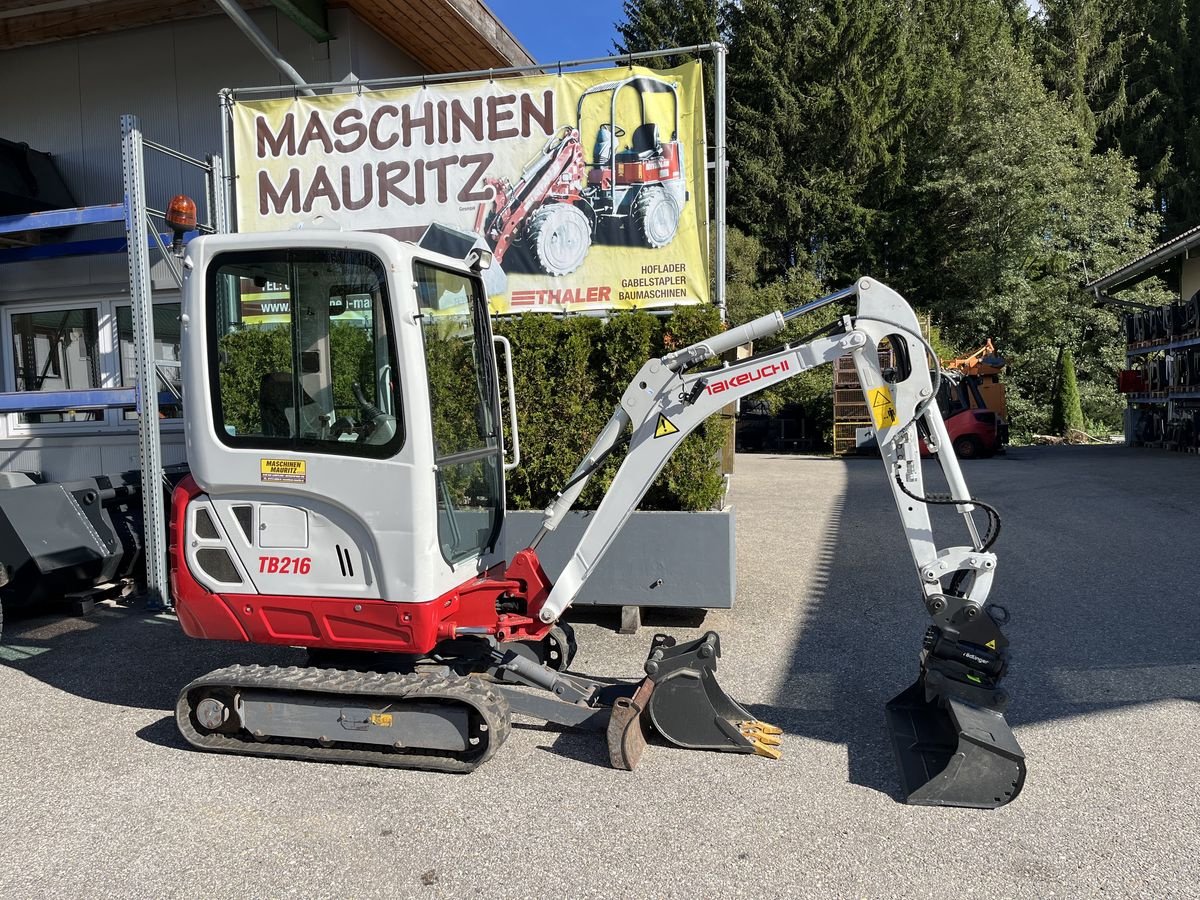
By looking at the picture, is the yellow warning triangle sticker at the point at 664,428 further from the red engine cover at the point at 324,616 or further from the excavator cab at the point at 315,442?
the red engine cover at the point at 324,616

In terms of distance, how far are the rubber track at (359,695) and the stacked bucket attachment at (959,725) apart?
1.91 metres

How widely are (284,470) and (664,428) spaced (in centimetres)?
186

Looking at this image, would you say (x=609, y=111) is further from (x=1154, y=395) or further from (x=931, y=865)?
(x=1154, y=395)

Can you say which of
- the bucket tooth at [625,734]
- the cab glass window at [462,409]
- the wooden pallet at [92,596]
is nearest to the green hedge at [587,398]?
the cab glass window at [462,409]

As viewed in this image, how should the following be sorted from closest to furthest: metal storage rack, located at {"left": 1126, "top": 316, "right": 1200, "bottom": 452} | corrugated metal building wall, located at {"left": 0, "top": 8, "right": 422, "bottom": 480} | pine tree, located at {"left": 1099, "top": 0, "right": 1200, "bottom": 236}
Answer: corrugated metal building wall, located at {"left": 0, "top": 8, "right": 422, "bottom": 480}, metal storage rack, located at {"left": 1126, "top": 316, "right": 1200, "bottom": 452}, pine tree, located at {"left": 1099, "top": 0, "right": 1200, "bottom": 236}

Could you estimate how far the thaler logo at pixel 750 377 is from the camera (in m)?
4.58

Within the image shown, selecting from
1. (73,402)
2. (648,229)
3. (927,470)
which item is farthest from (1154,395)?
(73,402)

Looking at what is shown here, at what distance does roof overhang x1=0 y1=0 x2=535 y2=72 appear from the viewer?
9523 millimetres

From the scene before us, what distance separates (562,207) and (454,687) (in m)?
5.03

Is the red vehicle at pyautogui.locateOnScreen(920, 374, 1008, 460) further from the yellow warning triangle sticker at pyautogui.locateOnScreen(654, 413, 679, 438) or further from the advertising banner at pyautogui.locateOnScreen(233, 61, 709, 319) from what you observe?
the yellow warning triangle sticker at pyautogui.locateOnScreen(654, 413, 679, 438)

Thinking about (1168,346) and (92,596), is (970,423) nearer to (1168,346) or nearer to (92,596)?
(1168,346)

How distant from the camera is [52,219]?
331 inches

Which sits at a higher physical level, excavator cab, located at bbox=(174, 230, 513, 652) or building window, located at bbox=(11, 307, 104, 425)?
building window, located at bbox=(11, 307, 104, 425)

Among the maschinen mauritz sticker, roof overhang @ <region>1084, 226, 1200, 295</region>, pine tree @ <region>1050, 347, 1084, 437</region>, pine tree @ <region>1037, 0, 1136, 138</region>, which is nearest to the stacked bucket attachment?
the maschinen mauritz sticker
